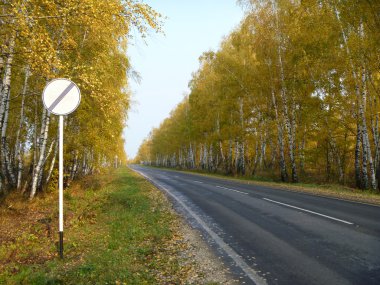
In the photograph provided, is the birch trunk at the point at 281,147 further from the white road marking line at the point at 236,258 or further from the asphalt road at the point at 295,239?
the white road marking line at the point at 236,258

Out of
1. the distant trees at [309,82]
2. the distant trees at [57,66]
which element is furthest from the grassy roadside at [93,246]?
the distant trees at [309,82]

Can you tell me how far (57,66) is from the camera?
6688 millimetres

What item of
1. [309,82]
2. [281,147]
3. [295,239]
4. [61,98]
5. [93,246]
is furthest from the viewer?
[281,147]

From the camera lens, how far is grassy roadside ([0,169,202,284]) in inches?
191

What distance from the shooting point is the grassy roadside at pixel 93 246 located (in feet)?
15.9

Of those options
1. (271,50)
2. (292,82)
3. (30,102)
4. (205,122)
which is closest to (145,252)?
(30,102)

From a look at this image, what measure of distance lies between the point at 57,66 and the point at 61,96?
1286 mm

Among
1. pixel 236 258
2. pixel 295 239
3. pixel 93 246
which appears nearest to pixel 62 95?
pixel 93 246

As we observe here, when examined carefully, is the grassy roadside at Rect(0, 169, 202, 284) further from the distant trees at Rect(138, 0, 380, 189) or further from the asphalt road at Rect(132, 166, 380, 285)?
the distant trees at Rect(138, 0, 380, 189)

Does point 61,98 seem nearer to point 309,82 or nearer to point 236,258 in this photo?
point 236,258

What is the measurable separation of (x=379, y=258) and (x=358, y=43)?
14021 mm

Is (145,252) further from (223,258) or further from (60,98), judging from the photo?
(60,98)

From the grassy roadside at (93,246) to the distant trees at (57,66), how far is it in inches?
105

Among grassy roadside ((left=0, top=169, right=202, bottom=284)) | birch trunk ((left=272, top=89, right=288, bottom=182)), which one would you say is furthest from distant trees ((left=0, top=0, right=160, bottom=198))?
birch trunk ((left=272, top=89, right=288, bottom=182))
